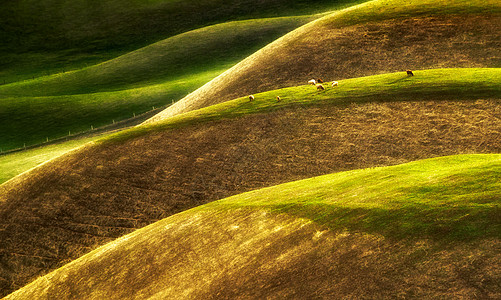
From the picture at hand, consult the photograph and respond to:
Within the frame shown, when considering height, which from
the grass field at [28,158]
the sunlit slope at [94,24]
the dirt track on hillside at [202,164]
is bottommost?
the grass field at [28,158]

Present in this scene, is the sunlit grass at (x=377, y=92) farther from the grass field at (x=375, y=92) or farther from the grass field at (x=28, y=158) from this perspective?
the grass field at (x=28, y=158)

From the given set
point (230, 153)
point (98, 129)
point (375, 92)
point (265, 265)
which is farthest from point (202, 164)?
point (98, 129)

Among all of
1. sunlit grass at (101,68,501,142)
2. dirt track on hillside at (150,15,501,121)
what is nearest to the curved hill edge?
sunlit grass at (101,68,501,142)

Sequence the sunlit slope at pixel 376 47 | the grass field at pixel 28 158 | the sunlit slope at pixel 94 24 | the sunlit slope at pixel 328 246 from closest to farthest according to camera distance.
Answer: the sunlit slope at pixel 328 246 < the sunlit slope at pixel 376 47 < the grass field at pixel 28 158 < the sunlit slope at pixel 94 24

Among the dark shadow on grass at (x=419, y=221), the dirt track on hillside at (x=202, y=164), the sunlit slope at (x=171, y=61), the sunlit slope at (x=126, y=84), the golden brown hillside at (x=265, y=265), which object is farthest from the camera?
the sunlit slope at (x=171, y=61)

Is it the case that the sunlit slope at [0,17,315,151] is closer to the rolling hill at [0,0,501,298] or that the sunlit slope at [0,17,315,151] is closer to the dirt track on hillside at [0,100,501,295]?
the rolling hill at [0,0,501,298]

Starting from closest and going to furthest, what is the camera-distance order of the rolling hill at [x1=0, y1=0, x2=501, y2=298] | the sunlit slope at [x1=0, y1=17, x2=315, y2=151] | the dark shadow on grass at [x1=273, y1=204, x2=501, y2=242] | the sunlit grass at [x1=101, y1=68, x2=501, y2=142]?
the dark shadow on grass at [x1=273, y1=204, x2=501, y2=242], the rolling hill at [x1=0, y1=0, x2=501, y2=298], the sunlit grass at [x1=101, y1=68, x2=501, y2=142], the sunlit slope at [x1=0, y1=17, x2=315, y2=151]

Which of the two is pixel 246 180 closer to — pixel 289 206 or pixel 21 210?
pixel 289 206

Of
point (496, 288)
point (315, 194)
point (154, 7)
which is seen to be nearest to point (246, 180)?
point (315, 194)

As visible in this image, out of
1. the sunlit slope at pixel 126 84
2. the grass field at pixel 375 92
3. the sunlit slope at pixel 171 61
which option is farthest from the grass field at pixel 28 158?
the sunlit slope at pixel 171 61
